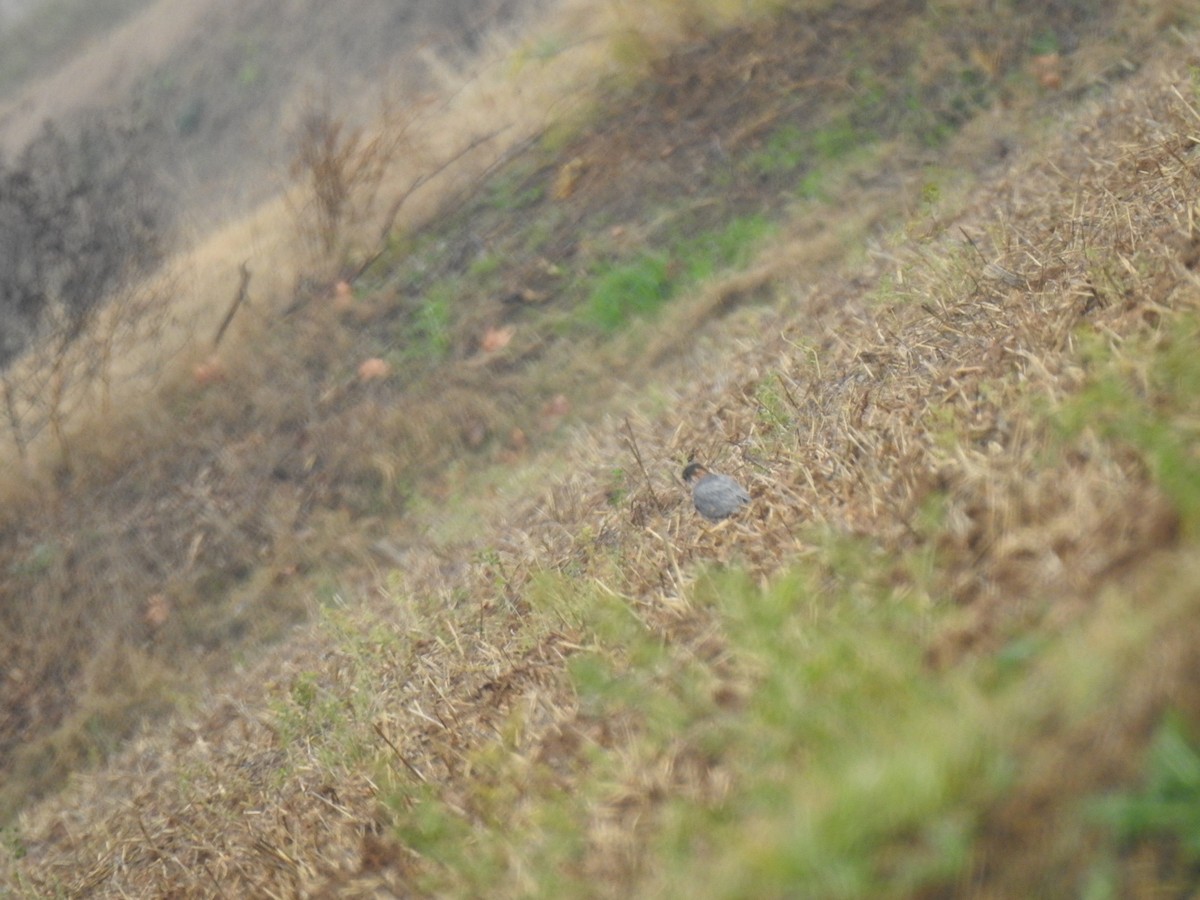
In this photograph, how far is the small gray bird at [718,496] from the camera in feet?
9.64

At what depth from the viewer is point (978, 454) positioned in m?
2.20

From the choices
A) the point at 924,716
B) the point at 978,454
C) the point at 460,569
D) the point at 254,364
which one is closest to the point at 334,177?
the point at 254,364

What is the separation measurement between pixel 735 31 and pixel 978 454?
8326 mm

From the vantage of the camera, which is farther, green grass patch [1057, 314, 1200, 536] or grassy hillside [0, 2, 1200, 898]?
green grass patch [1057, 314, 1200, 536]

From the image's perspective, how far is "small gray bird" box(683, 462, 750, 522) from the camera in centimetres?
294

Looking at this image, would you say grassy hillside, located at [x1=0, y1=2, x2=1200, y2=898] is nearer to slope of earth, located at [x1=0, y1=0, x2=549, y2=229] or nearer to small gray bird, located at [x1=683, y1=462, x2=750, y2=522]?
small gray bird, located at [x1=683, y1=462, x2=750, y2=522]

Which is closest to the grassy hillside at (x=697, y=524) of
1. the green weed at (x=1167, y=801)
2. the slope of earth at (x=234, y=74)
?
the green weed at (x=1167, y=801)

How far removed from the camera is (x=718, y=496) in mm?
2986

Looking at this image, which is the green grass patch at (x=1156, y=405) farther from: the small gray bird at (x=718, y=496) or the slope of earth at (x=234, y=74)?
the slope of earth at (x=234, y=74)

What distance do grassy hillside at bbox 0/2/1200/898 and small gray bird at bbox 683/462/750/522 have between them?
0.10 m

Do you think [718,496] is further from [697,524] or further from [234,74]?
[234,74]

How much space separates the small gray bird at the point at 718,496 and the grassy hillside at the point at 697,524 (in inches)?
3.9

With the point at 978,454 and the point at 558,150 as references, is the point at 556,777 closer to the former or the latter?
the point at 978,454

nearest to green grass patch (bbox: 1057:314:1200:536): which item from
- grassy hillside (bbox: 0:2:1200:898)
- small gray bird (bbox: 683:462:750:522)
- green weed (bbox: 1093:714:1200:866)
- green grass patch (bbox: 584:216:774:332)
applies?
grassy hillside (bbox: 0:2:1200:898)
